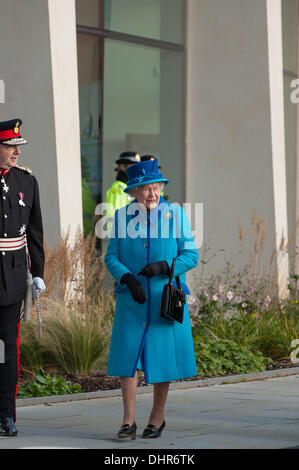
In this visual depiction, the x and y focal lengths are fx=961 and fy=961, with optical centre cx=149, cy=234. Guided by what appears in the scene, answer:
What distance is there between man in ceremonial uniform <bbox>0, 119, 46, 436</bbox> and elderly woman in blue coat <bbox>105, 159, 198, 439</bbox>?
1.90ft

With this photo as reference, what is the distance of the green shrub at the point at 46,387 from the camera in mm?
8133

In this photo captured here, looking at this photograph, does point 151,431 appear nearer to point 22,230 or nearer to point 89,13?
point 22,230

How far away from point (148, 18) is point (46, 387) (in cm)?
876

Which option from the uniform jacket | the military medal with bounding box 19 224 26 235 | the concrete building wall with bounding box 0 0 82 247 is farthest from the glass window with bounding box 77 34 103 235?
the military medal with bounding box 19 224 26 235

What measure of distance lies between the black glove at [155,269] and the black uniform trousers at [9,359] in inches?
37.1

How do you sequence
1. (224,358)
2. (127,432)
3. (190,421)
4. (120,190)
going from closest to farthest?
(127,432), (190,421), (224,358), (120,190)

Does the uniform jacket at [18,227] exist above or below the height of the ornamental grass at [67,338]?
above

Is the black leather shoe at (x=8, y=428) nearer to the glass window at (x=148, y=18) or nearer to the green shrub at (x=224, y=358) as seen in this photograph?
the green shrub at (x=224, y=358)

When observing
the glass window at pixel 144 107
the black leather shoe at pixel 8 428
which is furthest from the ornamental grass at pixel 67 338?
the glass window at pixel 144 107

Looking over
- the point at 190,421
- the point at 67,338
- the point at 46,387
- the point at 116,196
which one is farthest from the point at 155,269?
the point at 116,196

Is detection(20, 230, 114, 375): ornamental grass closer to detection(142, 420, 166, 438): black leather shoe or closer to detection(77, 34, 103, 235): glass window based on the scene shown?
detection(142, 420, 166, 438): black leather shoe

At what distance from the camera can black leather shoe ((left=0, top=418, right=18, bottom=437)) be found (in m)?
6.27

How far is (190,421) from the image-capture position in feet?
22.7

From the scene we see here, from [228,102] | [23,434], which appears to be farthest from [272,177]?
[23,434]
